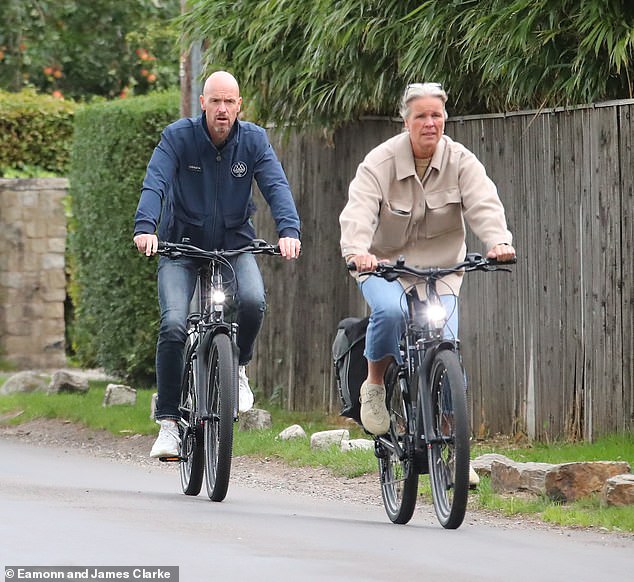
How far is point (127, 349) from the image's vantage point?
607 inches

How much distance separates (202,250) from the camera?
8688 mm

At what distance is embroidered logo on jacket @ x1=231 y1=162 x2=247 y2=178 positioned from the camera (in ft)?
29.5

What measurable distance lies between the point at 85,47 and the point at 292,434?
61.6 feet

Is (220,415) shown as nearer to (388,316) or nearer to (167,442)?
(167,442)

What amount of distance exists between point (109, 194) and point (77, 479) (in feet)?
19.6

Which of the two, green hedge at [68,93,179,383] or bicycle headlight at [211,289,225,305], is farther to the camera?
green hedge at [68,93,179,383]

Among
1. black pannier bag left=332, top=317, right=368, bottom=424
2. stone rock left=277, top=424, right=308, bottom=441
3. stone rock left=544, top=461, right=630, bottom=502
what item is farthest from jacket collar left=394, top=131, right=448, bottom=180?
stone rock left=277, top=424, right=308, bottom=441

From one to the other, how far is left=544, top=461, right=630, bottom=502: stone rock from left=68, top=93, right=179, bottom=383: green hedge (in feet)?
22.4

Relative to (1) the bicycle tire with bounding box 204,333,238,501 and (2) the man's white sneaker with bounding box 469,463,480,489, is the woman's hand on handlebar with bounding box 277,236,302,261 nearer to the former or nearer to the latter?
(1) the bicycle tire with bounding box 204,333,238,501

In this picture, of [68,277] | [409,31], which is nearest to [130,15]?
[68,277]

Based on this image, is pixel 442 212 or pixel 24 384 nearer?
pixel 442 212

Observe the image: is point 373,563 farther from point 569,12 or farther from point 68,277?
point 68,277

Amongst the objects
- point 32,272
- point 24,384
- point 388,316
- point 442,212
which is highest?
point 32,272

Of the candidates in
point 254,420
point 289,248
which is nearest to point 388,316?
point 289,248
